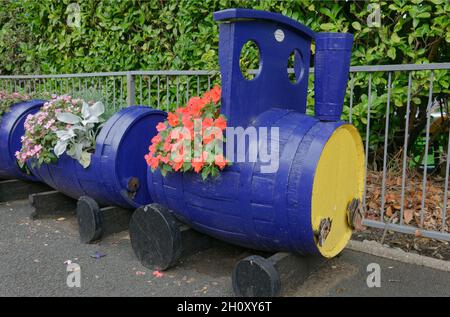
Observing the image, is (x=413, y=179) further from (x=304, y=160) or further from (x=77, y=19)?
(x=77, y=19)

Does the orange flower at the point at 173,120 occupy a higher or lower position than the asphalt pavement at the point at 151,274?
higher

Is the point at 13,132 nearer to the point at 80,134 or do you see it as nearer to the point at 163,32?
the point at 80,134

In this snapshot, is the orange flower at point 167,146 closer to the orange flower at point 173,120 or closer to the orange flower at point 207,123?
the orange flower at point 173,120

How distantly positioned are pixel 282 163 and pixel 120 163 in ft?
4.51

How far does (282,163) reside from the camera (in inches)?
89.0

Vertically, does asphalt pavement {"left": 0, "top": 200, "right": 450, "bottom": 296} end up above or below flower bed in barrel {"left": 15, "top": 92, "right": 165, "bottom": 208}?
below

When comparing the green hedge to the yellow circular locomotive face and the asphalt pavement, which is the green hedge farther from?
the asphalt pavement

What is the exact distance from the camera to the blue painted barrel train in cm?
225

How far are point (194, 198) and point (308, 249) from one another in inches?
26.8

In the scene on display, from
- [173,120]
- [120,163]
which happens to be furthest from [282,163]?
[120,163]

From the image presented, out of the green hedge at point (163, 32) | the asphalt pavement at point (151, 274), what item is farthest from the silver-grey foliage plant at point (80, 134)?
the green hedge at point (163, 32)

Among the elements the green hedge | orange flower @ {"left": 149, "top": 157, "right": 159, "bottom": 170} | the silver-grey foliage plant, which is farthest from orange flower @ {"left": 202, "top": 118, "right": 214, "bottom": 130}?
the green hedge

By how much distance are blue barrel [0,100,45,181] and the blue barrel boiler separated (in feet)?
6.76

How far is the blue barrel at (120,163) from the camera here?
125 inches
